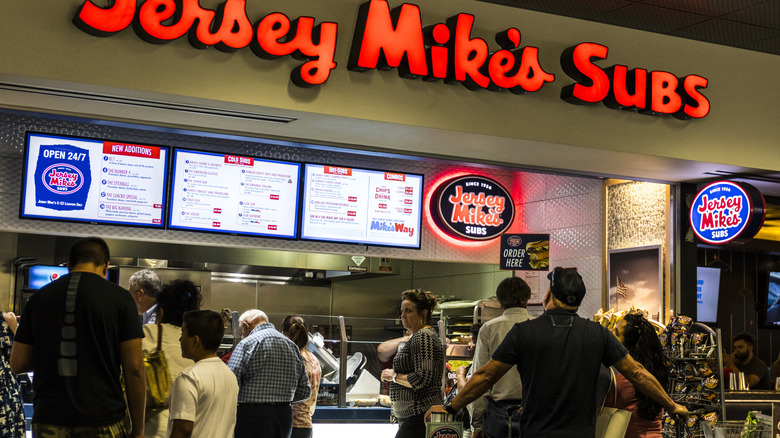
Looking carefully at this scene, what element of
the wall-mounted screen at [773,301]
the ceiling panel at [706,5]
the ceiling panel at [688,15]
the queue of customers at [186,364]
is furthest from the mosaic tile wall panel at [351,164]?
the wall-mounted screen at [773,301]

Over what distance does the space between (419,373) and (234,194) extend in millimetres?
3135

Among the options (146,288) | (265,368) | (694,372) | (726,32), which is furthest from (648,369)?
(726,32)

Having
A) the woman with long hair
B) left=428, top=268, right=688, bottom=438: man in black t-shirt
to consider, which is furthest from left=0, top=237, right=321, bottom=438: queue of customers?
the woman with long hair

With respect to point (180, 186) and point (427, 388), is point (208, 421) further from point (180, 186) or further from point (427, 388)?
point (180, 186)

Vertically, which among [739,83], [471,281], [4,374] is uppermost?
[739,83]

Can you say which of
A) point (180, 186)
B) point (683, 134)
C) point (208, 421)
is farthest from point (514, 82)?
point (208, 421)

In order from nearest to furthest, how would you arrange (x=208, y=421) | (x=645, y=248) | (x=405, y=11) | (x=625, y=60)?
(x=208, y=421) < (x=405, y=11) < (x=625, y=60) < (x=645, y=248)

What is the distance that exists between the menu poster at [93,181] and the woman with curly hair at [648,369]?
13.8 feet

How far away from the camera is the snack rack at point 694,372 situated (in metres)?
6.17

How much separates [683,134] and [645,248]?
1334mm

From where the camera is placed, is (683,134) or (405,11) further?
(683,134)

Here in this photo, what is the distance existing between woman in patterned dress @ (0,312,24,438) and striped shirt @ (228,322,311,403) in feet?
4.62

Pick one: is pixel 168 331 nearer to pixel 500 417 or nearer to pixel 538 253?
pixel 500 417

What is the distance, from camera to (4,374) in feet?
17.1
